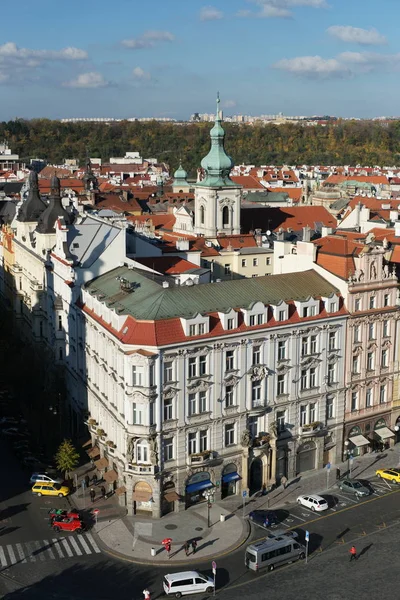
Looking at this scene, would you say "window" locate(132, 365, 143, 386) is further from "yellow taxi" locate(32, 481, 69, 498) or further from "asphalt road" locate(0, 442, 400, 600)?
"yellow taxi" locate(32, 481, 69, 498)

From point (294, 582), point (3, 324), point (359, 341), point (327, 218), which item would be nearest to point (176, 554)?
point (294, 582)

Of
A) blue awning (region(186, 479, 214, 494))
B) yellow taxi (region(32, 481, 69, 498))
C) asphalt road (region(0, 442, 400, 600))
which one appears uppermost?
blue awning (region(186, 479, 214, 494))

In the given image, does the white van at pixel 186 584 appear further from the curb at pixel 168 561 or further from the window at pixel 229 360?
the window at pixel 229 360

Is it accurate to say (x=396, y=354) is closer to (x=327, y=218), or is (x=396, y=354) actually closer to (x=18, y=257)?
(x=18, y=257)

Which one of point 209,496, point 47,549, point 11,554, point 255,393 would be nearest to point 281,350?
point 255,393

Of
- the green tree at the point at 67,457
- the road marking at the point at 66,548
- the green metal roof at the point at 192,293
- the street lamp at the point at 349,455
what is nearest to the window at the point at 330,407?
the street lamp at the point at 349,455

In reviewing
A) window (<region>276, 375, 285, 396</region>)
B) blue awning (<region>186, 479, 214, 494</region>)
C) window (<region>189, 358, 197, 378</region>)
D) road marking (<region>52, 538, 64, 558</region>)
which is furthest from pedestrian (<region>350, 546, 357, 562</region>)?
road marking (<region>52, 538, 64, 558</region>)

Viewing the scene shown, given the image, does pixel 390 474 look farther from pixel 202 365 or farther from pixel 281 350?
pixel 202 365
